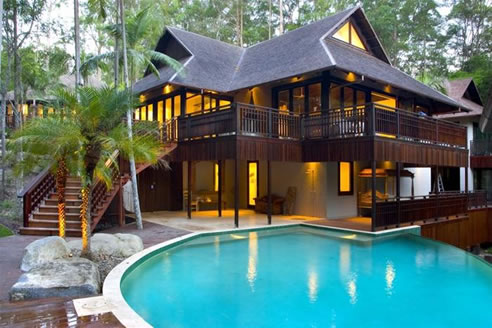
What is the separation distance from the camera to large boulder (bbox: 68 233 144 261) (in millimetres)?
7219

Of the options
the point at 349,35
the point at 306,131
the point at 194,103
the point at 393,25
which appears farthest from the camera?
the point at 393,25

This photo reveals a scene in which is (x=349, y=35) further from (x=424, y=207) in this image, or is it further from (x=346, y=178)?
(x=424, y=207)

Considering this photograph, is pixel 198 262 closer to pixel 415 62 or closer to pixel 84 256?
pixel 84 256

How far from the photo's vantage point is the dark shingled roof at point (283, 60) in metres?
13.1

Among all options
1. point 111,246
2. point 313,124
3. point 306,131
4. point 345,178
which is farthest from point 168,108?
point 111,246

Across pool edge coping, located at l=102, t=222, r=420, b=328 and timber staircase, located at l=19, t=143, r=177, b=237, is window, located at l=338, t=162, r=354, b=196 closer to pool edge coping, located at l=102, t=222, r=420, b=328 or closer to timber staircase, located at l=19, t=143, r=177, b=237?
pool edge coping, located at l=102, t=222, r=420, b=328

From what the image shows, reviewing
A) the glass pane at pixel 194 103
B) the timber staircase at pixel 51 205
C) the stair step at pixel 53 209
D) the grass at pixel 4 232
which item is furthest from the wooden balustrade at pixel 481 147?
the grass at pixel 4 232

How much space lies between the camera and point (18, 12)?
14625mm

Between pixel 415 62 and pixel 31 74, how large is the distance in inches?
1208

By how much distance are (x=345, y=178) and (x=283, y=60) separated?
524 centimetres

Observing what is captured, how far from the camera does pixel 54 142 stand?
247 inches

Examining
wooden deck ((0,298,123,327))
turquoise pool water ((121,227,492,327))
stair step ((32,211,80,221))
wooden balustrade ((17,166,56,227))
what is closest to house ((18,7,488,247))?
turquoise pool water ((121,227,492,327))

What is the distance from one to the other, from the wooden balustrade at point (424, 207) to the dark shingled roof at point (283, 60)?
4242mm

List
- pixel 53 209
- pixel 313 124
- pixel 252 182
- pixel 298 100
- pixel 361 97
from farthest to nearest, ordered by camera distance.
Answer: pixel 252 182 < pixel 361 97 < pixel 298 100 < pixel 313 124 < pixel 53 209
